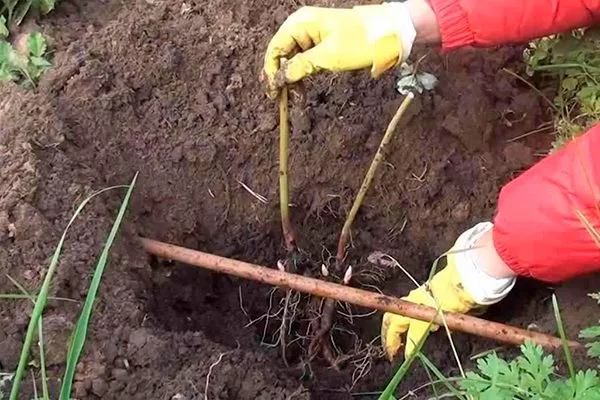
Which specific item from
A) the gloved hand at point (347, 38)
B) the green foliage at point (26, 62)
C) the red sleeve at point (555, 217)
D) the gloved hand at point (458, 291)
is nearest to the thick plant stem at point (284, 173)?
the gloved hand at point (347, 38)

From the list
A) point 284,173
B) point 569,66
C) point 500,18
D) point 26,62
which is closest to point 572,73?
point 569,66

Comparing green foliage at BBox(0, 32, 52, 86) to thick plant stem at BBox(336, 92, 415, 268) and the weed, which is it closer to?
the weed

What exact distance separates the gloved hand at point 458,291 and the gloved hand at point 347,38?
1.39 ft

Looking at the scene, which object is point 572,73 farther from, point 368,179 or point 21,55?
point 21,55

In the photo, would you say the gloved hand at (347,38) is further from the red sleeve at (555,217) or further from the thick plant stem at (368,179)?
the red sleeve at (555,217)

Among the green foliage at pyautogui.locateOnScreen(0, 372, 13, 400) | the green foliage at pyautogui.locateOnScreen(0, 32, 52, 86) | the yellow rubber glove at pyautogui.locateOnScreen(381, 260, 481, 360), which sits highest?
the green foliage at pyautogui.locateOnScreen(0, 32, 52, 86)

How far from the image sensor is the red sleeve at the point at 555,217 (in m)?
1.80

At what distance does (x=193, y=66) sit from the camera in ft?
7.63

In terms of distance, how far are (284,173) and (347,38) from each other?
33cm

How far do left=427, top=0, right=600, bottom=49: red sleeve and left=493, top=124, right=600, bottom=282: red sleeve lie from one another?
274 millimetres

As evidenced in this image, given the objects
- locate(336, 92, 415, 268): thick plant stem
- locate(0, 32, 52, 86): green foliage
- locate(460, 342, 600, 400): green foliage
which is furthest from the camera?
locate(0, 32, 52, 86): green foliage

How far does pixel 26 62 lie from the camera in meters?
2.26

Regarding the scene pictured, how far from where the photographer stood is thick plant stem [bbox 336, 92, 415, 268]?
6.66 ft

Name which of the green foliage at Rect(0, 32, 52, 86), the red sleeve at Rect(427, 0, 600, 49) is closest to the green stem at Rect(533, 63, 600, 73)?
the red sleeve at Rect(427, 0, 600, 49)
